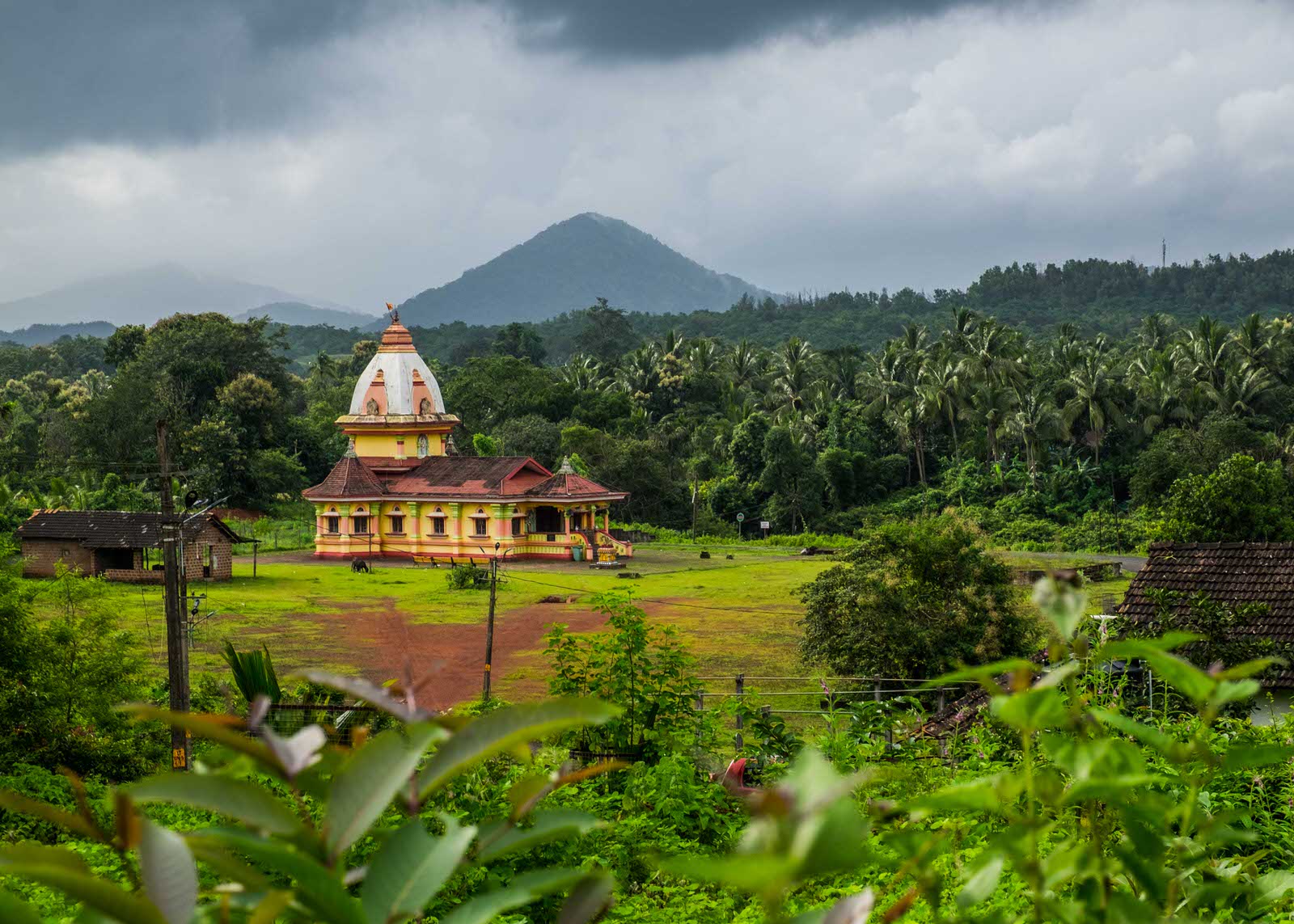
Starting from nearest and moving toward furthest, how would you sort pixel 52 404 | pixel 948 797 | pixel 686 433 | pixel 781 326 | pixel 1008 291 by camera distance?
1. pixel 948 797
2. pixel 686 433
3. pixel 52 404
4. pixel 781 326
5. pixel 1008 291

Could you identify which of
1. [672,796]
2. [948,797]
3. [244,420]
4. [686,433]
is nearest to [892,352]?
[686,433]

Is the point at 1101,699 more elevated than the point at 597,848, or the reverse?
the point at 1101,699

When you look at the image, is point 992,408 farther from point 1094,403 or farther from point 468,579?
point 468,579

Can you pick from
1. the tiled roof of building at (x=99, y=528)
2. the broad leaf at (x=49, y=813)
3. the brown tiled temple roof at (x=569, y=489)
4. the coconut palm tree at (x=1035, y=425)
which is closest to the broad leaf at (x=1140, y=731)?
the broad leaf at (x=49, y=813)

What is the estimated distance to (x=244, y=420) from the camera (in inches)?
1825

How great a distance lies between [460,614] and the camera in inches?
1009

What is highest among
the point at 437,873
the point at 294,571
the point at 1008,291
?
the point at 1008,291

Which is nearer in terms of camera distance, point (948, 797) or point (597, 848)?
point (948, 797)

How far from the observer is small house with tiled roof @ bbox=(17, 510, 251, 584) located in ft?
92.6

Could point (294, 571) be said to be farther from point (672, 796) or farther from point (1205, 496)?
point (672, 796)

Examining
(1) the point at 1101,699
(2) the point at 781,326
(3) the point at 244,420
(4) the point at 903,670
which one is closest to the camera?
(1) the point at 1101,699

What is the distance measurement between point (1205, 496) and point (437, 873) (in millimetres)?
23732

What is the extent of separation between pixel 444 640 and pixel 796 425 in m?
25.4

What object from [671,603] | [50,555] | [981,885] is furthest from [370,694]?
[50,555]
